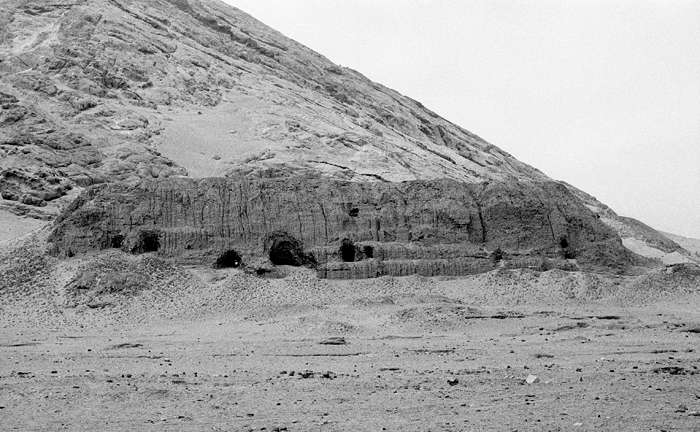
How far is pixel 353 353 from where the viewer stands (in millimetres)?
23375

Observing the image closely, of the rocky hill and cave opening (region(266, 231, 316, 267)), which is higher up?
the rocky hill

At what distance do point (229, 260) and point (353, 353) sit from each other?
1209 cm

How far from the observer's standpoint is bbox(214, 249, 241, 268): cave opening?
33.7m

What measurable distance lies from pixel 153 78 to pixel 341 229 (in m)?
48.3

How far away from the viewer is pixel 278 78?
286ft

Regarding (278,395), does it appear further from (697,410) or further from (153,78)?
(153,78)

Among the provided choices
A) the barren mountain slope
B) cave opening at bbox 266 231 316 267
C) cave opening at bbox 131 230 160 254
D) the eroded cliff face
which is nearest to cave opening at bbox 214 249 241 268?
the eroded cliff face

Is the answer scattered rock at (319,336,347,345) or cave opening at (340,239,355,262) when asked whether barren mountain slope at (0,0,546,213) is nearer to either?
cave opening at (340,239,355,262)

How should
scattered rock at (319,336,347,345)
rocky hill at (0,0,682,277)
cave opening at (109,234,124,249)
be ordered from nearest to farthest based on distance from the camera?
scattered rock at (319,336,347,345)
cave opening at (109,234,124,249)
rocky hill at (0,0,682,277)

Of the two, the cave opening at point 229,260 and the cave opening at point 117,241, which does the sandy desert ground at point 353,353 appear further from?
the cave opening at point 117,241

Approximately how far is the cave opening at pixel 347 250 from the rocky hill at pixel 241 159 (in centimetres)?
9

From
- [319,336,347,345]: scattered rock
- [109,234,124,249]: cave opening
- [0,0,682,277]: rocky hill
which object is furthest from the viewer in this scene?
[0,0,682,277]: rocky hill

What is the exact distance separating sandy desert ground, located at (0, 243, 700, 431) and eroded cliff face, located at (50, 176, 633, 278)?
1079 millimetres

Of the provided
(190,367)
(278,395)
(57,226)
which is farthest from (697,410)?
(57,226)
